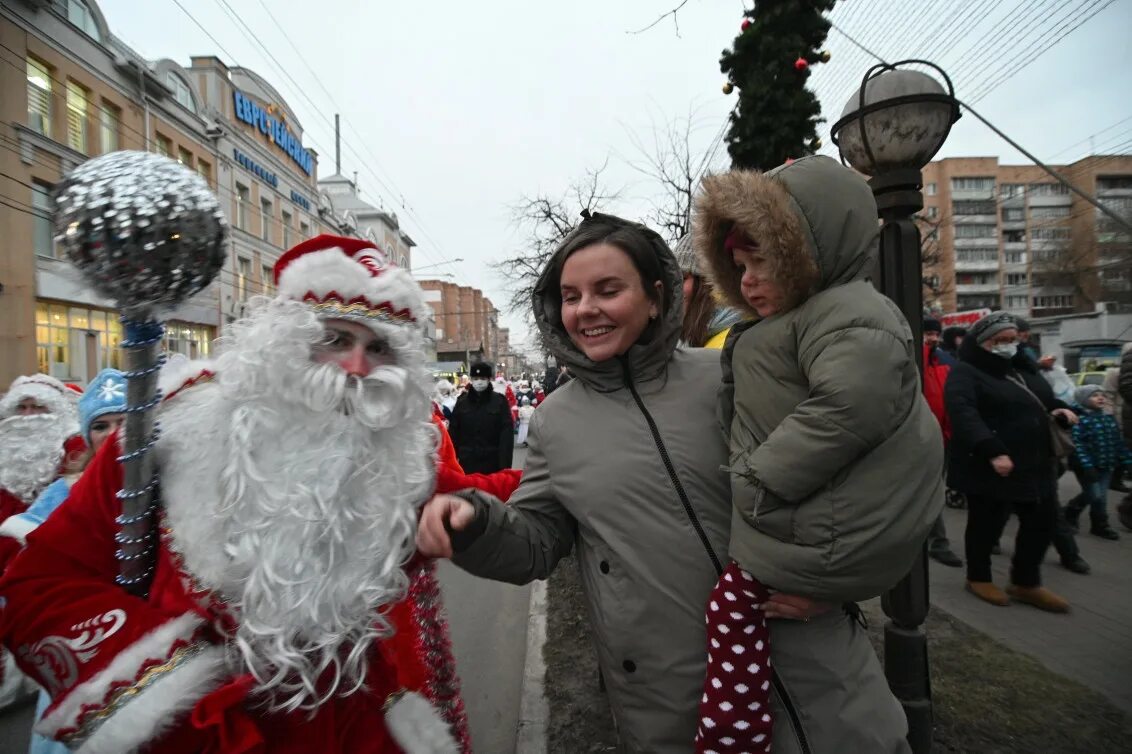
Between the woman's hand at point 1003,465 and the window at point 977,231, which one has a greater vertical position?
the window at point 977,231

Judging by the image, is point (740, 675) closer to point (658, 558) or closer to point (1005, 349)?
point (658, 558)

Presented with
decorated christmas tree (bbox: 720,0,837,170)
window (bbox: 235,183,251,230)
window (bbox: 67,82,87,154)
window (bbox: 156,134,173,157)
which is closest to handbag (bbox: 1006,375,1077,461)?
decorated christmas tree (bbox: 720,0,837,170)

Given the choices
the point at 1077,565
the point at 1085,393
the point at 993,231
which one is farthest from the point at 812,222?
the point at 993,231

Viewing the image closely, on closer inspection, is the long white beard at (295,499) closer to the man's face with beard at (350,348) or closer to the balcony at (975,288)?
the man's face with beard at (350,348)

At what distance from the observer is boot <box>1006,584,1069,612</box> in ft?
13.8

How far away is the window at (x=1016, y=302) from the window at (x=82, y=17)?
79.1 meters

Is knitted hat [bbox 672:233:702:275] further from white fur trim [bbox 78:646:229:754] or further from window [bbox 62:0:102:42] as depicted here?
window [bbox 62:0:102:42]

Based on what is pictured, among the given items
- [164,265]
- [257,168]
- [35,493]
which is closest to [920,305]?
[164,265]

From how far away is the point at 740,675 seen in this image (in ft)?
4.49

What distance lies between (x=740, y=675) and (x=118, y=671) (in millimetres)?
1445

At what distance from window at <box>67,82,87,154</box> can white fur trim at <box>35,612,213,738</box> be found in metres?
21.6

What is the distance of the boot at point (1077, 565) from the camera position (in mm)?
5039

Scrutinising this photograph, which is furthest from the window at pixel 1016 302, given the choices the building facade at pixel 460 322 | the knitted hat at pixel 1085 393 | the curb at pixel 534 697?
the curb at pixel 534 697

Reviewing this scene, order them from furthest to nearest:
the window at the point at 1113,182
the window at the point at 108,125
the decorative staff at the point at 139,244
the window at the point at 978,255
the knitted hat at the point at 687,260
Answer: the window at the point at 978,255
the window at the point at 1113,182
the window at the point at 108,125
the knitted hat at the point at 687,260
the decorative staff at the point at 139,244
